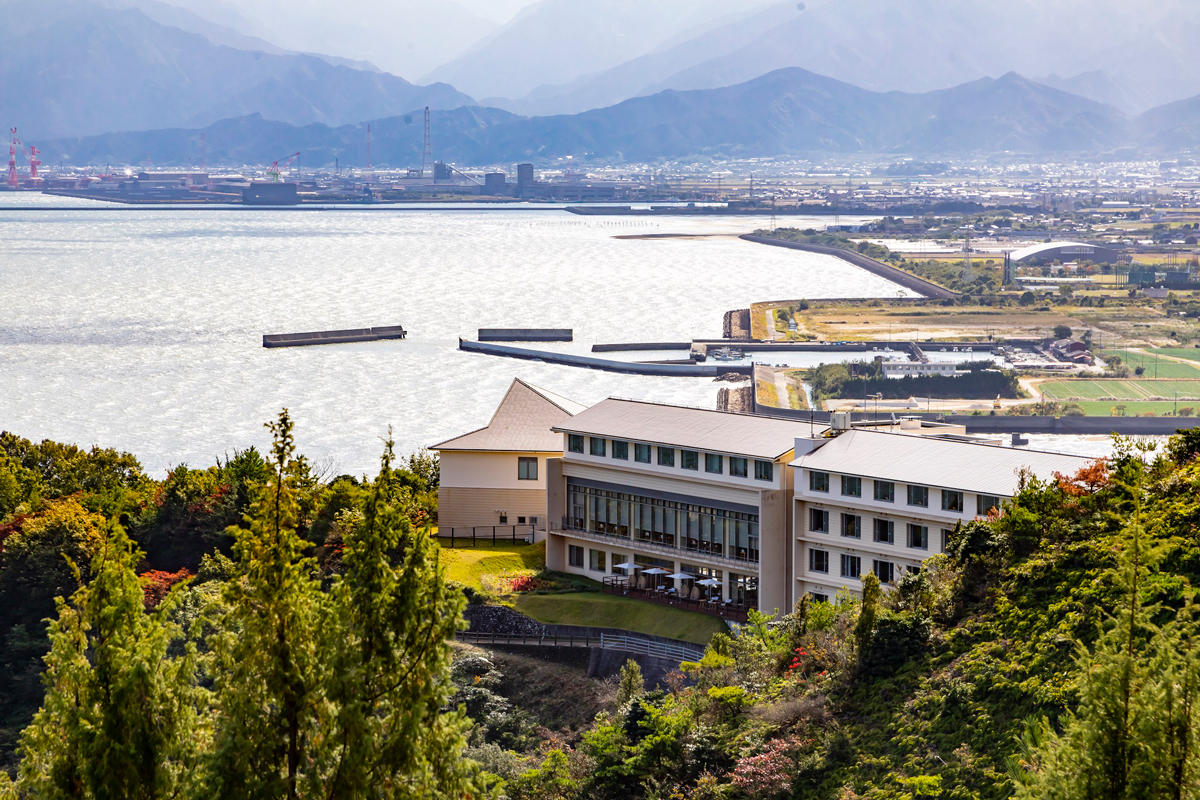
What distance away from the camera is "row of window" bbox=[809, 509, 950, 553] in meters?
22.7

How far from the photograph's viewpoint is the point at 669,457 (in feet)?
84.4

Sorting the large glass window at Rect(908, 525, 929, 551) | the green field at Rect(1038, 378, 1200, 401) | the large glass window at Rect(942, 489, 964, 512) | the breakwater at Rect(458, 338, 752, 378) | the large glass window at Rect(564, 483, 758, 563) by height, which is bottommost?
the green field at Rect(1038, 378, 1200, 401)

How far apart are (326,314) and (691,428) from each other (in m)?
70.6

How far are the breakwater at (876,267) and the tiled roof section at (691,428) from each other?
250 feet

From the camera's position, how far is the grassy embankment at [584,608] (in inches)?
940

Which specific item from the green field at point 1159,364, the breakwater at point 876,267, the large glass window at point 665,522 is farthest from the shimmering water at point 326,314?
the green field at point 1159,364

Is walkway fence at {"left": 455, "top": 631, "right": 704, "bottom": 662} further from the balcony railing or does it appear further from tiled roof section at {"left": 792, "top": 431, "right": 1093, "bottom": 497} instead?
tiled roof section at {"left": 792, "top": 431, "right": 1093, "bottom": 497}

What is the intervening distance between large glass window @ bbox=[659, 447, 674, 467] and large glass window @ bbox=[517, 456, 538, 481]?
3.83m

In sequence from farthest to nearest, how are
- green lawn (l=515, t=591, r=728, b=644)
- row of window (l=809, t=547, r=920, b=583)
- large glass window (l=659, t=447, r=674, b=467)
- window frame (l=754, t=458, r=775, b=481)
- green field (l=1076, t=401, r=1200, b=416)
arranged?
green field (l=1076, t=401, r=1200, b=416), large glass window (l=659, t=447, r=674, b=467), window frame (l=754, t=458, r=775, b=481), green lawn (l=515, t=591, r=728, b=644), row of window (l=809, t=547, r=920, b=583)

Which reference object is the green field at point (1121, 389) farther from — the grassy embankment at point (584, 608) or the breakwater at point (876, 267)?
the grassy embankment at point (584, 608)

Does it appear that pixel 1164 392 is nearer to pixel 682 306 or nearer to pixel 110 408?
pixel 682 306

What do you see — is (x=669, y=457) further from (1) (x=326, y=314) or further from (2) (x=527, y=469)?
(1) (x=326, y=314)

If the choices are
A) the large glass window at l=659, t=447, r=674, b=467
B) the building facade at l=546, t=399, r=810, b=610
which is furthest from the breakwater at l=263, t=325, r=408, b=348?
the large glass window at l=659, t=447, r=674, b=467

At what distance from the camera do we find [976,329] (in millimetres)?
86812
